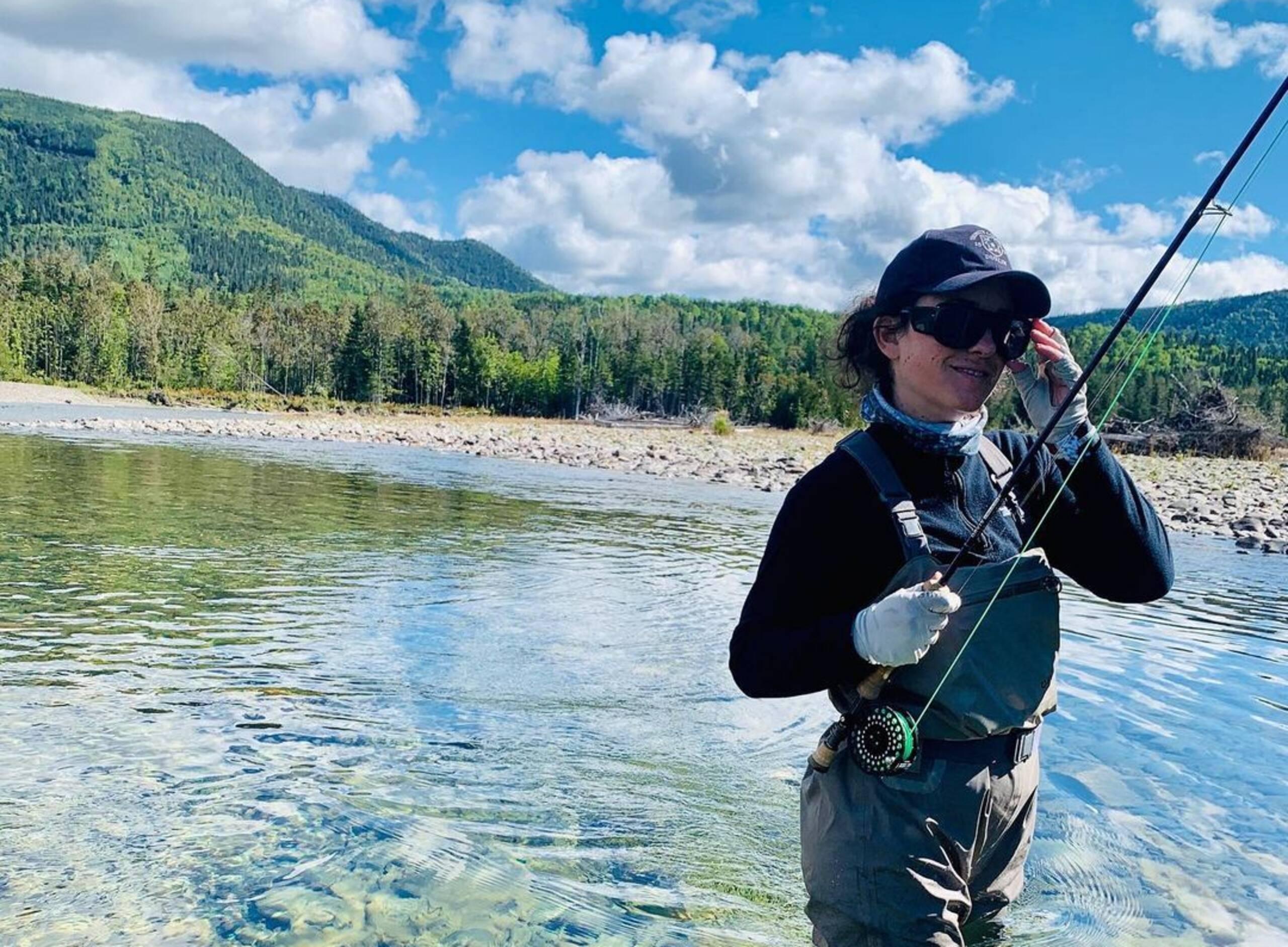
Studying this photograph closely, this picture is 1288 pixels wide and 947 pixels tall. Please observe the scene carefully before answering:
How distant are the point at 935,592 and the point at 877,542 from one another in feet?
1.00

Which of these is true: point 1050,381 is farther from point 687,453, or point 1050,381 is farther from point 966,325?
point 687,453

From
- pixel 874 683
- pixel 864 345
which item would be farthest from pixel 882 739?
pixel 864 345

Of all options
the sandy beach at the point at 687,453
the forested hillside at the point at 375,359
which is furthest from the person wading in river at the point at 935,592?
the forested hillside at the point at 375,359

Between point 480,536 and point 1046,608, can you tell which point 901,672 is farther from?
point 480,536

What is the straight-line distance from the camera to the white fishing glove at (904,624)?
217 centimetres

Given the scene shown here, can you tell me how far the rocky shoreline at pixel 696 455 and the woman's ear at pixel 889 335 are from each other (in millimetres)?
17406

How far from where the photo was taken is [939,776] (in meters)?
2.39

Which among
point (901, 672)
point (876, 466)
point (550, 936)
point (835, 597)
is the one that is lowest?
point (550, 936)

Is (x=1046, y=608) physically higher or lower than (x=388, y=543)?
higher

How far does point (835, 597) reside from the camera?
252 centimetres

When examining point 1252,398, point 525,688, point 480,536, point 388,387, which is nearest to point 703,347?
point 388,387

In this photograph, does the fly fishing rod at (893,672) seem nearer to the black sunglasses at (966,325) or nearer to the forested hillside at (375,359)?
the black sunglasses at (966,325)

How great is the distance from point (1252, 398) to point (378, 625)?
288ft

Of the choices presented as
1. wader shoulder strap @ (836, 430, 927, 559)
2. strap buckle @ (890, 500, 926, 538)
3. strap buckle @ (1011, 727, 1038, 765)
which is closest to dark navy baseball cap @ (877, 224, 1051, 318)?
wader shoulder strap @ (836, 430, 927, 559)
